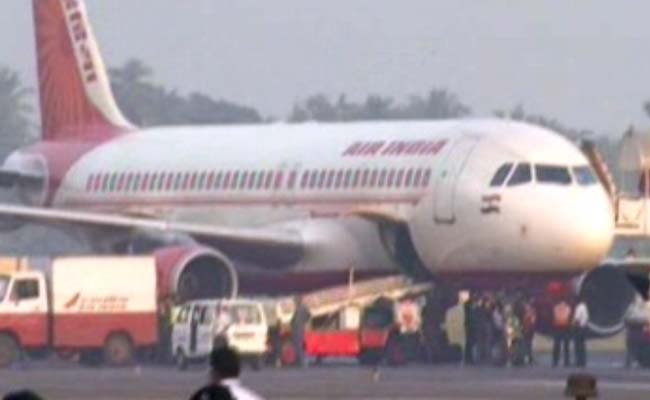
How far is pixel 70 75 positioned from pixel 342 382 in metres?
27.0

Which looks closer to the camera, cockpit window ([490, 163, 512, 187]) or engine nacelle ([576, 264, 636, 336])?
cockpit window ([490, 163, 512, 187])

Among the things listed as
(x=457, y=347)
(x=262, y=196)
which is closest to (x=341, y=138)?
(x=262, y=196)

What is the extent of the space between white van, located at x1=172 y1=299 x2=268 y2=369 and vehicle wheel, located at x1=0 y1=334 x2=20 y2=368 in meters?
3.21

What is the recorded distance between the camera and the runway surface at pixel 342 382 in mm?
44812

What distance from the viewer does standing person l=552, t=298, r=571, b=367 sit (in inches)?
2512

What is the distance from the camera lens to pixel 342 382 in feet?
165

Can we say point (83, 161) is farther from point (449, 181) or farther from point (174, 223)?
point (449, 181)

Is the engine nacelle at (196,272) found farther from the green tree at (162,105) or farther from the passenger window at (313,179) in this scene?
the green tree at (162,105)

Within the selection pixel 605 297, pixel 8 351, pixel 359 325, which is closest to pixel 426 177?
pixel 359 325

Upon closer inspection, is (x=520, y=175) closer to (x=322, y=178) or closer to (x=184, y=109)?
(x=322, y=178)

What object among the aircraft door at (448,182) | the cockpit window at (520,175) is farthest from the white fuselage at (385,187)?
the cockpit window at (520,175)

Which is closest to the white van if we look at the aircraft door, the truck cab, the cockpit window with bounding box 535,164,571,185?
the truck cab

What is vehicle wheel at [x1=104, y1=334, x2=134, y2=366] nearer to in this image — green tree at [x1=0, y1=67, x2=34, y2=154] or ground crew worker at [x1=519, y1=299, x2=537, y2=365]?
ground crew worker at [x1=519, y1=299, x2=537, y2=365]

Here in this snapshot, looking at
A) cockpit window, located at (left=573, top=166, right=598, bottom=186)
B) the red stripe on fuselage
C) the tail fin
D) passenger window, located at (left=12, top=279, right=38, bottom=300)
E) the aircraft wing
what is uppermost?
the tail fin
